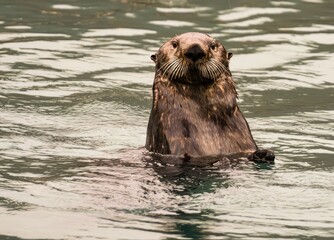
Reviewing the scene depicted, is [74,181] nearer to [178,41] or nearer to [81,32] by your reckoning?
[178,41]

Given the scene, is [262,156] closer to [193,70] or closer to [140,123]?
[193,70]

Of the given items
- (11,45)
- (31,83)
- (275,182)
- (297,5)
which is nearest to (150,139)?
(275,182)

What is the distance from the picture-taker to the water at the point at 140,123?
7.26 metres

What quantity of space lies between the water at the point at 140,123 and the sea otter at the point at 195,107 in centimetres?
25

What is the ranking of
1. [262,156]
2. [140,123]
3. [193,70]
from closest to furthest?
[262,156]
[193,70]
[140,123]

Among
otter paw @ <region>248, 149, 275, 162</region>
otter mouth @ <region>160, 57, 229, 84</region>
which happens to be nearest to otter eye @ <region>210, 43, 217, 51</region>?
otter mouth @ <region>160, 57, 229, 84</region>

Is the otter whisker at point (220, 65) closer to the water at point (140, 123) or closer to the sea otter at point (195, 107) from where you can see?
the sea otter at point (195, 107)

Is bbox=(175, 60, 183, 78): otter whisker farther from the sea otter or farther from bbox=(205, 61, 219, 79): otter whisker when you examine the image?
bbox=(205, 61, 219, 79): otter whisker

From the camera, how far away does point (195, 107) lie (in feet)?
28.1

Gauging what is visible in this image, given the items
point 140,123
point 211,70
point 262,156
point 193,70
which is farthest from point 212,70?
point 140,123

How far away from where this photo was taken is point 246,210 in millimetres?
7457

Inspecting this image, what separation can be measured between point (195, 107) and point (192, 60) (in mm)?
391

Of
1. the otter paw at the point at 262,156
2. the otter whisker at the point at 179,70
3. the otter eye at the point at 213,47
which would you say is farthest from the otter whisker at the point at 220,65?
the otter paw at the point at 262,156

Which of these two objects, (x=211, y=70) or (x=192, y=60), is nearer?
(x=192, y=60)
